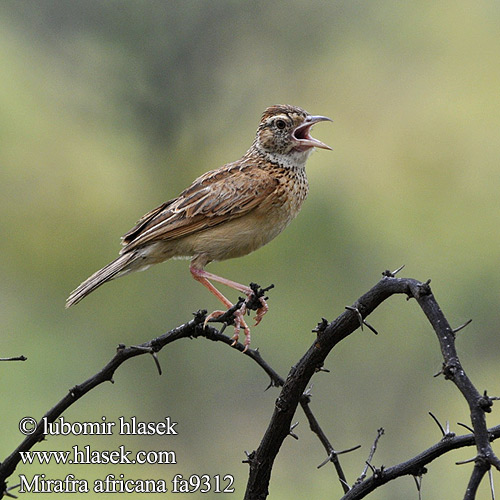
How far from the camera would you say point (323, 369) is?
2.27 meters

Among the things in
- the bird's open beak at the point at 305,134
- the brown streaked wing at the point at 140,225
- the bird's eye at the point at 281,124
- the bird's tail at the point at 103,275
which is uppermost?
the bird's eye at the point at 281,124

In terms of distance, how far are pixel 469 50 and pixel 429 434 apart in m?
4.43

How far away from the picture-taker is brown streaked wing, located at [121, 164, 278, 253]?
331 centimetres

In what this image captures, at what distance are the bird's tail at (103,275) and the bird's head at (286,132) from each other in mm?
842

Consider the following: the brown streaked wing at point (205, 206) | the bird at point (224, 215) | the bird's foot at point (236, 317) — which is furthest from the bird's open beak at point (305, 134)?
the bird's foot at point (236, 317)

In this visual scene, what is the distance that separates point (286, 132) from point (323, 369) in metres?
1.60

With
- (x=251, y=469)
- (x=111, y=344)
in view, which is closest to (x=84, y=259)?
(x=111, y=344)

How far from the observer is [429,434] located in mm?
6336

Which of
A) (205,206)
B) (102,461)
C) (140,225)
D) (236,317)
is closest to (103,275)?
(140,225)

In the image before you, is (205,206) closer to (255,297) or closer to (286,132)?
(286,132)

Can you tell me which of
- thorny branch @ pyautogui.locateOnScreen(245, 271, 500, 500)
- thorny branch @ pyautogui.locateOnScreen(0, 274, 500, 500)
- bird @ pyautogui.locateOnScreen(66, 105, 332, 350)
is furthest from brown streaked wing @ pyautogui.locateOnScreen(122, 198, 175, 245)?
thorny branch @ pyautogui.locateOnScreen(245, 271, 500, 500)

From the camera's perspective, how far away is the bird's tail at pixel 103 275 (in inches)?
118

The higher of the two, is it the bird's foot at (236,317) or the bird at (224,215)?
the bird at (224,215)

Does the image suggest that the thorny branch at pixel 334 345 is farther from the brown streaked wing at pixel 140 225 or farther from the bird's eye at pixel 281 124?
the bird's eye at pixel 281 124
